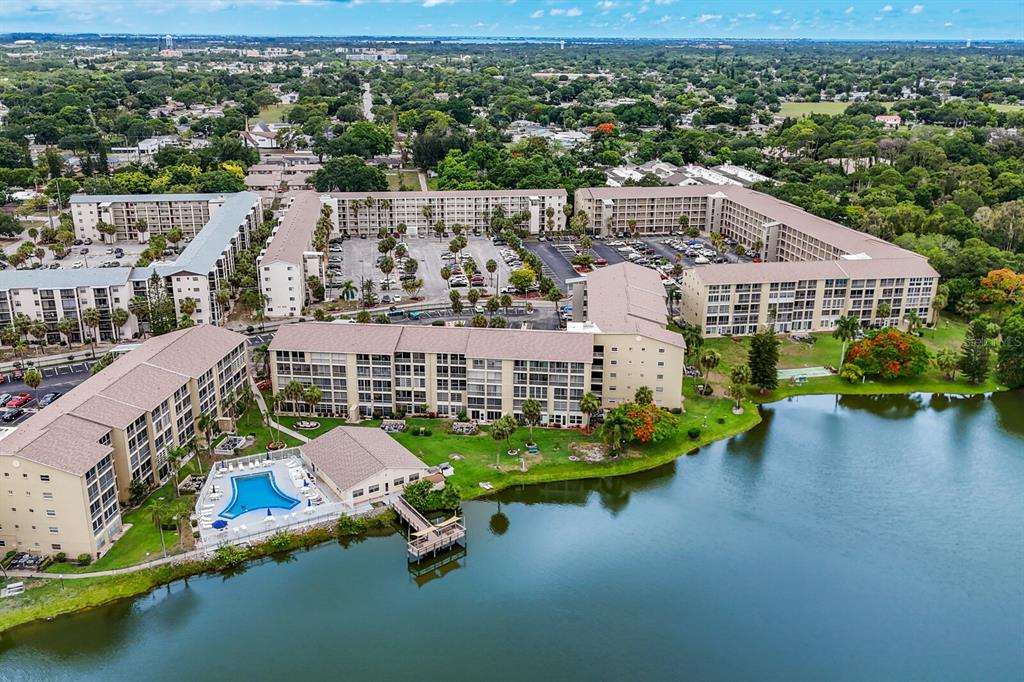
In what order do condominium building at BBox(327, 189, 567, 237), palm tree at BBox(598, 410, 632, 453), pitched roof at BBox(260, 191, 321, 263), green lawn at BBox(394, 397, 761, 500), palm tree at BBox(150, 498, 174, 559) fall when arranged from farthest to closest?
1. condominium building at BBox(327, 189, 567, 237)
2. pitched roof at BBox(260, 191, 321, 263)
3. palm tree at BBox(598, 410, 632, 453)
4. green lawn at BBox(394, 397, 761, 500)
5. palm tree at BBox(150, 498, 174, 559)

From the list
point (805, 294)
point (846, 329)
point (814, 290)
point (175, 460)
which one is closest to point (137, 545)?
point (175, 460)

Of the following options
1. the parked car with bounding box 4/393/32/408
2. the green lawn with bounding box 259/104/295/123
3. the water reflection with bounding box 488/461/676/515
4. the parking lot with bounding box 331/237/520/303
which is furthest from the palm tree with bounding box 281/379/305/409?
the green lawn with bounding box 259/104/295/123

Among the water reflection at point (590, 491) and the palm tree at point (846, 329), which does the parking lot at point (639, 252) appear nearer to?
the palm tree at point (846, 329)

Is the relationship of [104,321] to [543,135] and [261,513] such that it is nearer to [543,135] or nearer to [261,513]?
[261,513]

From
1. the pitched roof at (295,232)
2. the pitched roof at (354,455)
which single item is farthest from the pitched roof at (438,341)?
the pitched roof at (295,232)

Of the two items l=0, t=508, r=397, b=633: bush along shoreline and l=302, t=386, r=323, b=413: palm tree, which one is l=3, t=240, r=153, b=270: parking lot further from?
l=0, t=508, r=397, b=633: bush along shoreline

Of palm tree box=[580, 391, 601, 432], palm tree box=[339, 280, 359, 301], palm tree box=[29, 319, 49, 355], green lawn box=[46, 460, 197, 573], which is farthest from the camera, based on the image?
palm tree box=[339, 280, 359, 301]

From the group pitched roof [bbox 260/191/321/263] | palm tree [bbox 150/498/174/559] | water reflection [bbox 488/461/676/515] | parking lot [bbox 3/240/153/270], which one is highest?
pitched roof [bbox 260/191/321/263]

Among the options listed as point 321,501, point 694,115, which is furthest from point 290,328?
point 694,115
